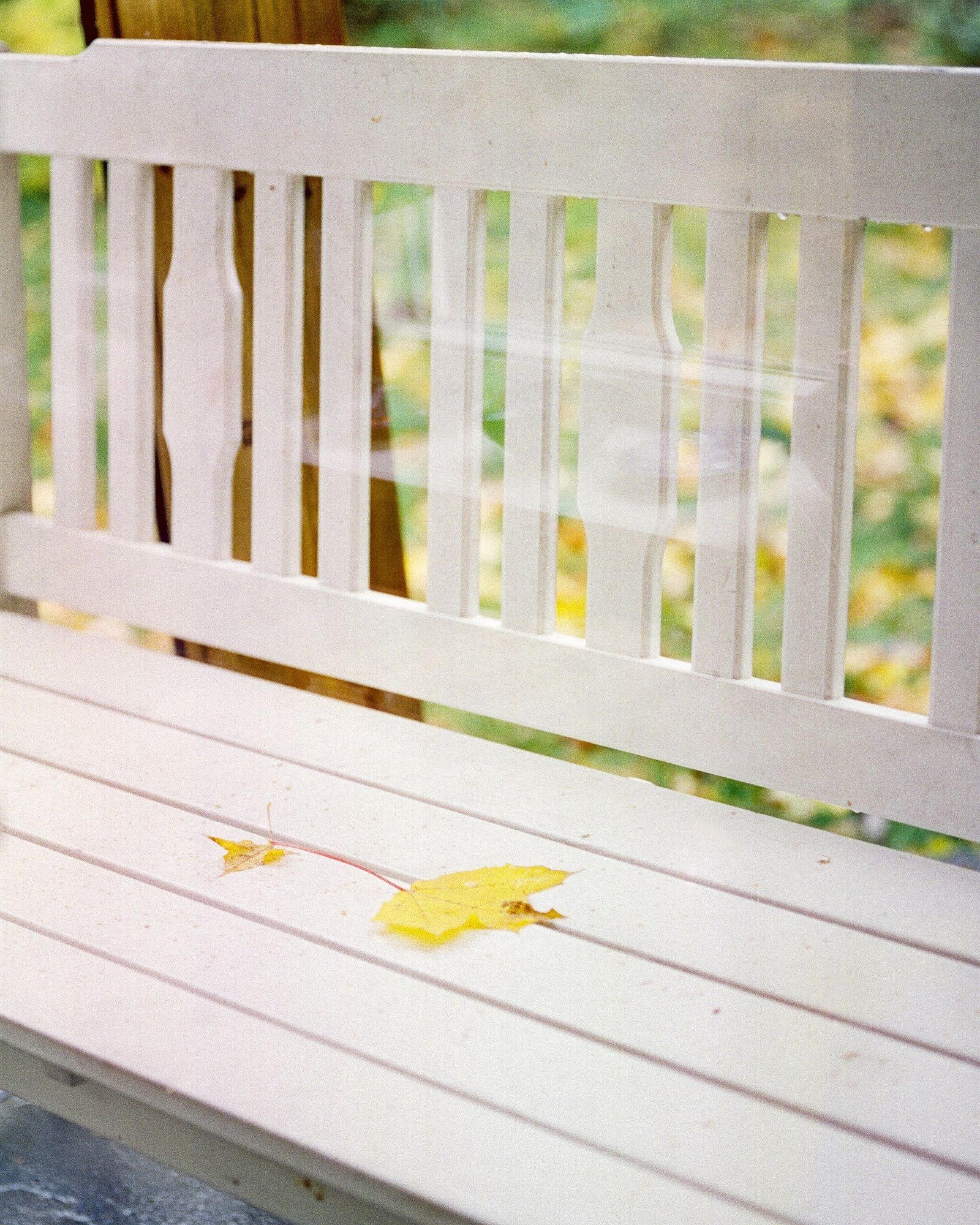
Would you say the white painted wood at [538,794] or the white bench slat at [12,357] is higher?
the white bench slat at [12,357]

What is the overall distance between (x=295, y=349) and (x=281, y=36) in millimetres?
297

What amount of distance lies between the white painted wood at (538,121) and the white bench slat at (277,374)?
0.15 ft

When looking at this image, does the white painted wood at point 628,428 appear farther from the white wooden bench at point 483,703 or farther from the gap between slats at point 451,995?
the gap between slats at point 451,995

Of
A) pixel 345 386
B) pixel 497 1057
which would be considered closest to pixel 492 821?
pixel 497 1057

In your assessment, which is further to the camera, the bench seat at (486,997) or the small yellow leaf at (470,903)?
the small yellow leaf at (470,903)

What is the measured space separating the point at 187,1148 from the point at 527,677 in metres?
0.57

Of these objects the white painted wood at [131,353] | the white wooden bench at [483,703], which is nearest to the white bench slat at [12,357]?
the white wooden bench at [483,703]

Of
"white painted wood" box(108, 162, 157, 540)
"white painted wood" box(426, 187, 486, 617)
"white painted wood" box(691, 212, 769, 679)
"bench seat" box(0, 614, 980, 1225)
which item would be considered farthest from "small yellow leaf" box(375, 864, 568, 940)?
"white painted wood" box(108, 162, 157, 540)

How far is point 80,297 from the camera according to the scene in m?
1.55

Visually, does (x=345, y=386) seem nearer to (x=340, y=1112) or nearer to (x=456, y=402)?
(x=456, y=402)

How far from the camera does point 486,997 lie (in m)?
0.89

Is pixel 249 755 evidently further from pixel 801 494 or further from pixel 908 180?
pixel 908 180

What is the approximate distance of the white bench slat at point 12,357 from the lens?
1.60 meters

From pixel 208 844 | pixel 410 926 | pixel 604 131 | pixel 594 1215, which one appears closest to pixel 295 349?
pixel 604 131
